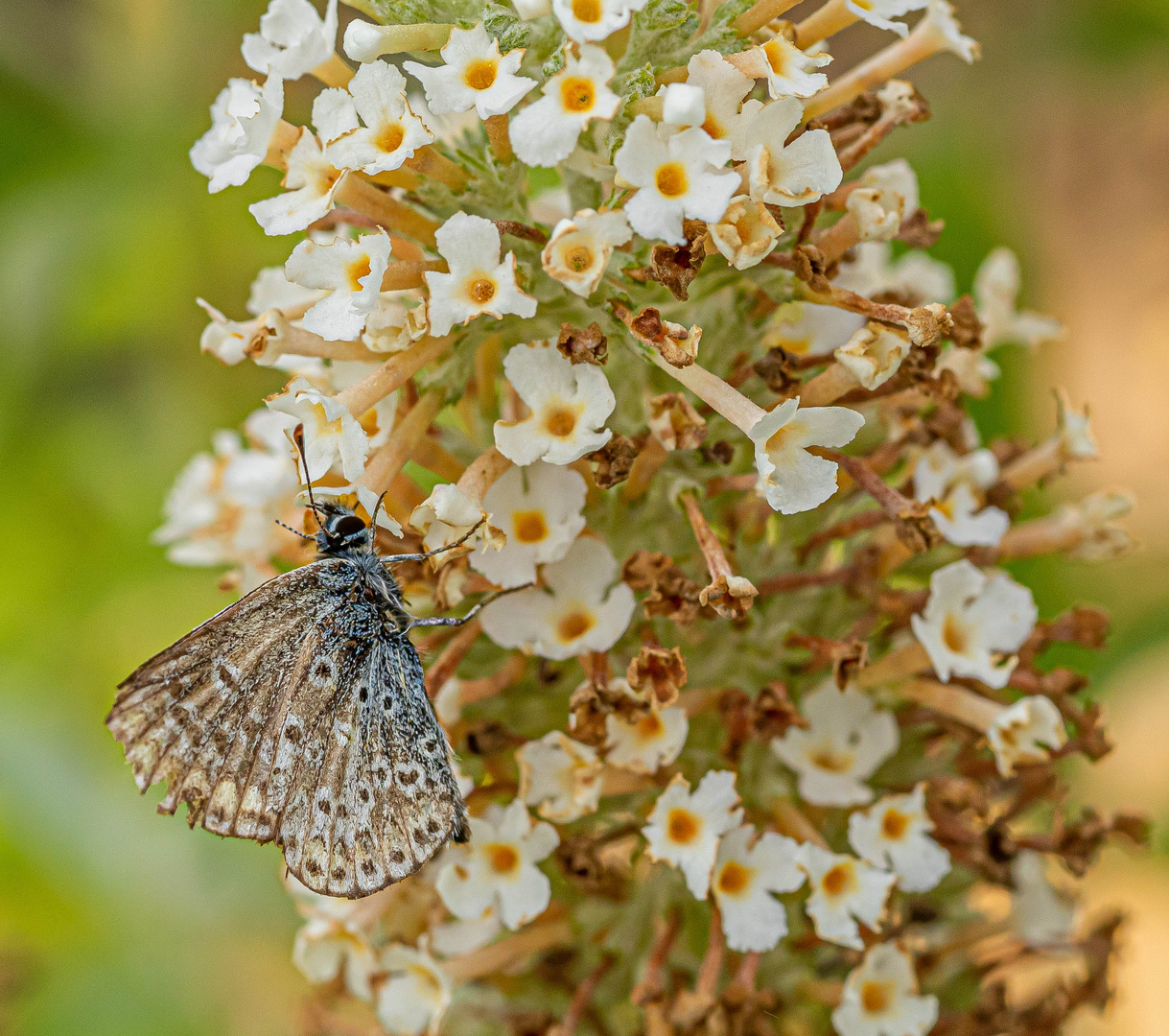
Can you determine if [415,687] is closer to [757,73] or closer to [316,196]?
[316,196]

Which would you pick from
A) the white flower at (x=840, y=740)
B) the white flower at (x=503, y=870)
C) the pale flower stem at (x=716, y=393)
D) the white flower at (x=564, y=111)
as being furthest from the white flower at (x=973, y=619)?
the white flower at (x=564, y=111)

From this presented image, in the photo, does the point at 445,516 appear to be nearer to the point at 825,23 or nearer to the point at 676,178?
the point at 676,178

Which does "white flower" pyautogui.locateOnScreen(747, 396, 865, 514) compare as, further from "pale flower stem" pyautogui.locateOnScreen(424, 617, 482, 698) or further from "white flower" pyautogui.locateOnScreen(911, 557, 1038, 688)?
"pale flower stem" pyautogui.locateOnScreen(424, 617, 482, 698)

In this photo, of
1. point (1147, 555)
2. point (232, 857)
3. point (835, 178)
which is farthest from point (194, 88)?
point (1147, 555)

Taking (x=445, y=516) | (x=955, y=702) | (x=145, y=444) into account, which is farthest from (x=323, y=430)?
(x=145, y=444)

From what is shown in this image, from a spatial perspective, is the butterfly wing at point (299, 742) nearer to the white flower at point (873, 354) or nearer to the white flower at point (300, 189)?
the white flower at point (300, 189)

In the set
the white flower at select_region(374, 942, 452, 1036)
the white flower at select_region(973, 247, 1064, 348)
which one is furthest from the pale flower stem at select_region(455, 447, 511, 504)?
the white flower at select_region(973, 247, 1064, 348)
